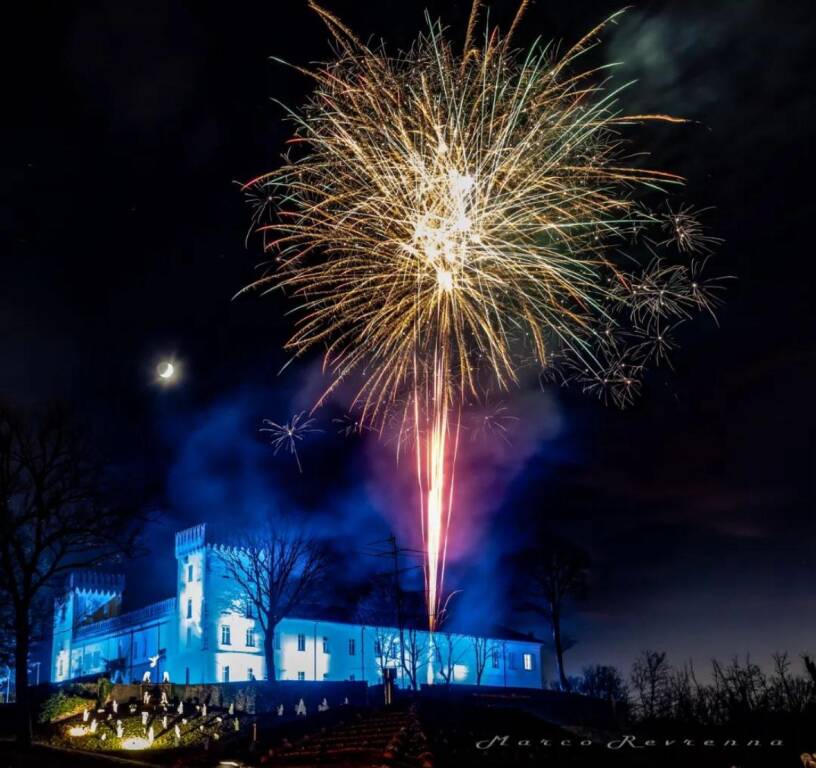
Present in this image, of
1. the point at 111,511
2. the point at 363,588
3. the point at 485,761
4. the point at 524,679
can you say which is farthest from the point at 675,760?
the point at 524,679

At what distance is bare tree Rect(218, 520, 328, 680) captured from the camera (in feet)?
193

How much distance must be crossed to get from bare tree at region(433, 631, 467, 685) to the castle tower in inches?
1176

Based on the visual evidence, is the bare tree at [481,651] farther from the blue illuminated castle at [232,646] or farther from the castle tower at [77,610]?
the castle tower at [77,610]

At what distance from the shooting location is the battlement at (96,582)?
7662 cm

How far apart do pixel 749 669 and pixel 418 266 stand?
153 feet

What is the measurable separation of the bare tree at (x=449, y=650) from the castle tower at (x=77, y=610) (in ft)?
98.0

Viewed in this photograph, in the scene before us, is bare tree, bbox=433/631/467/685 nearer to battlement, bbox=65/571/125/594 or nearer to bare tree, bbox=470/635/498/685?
bare tree, bbox=470/635/498/685

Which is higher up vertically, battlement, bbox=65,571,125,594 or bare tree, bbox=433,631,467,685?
battlement, bbox=65,571,125,594

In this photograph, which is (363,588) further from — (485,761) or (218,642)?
(485,761)

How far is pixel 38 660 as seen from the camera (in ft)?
261

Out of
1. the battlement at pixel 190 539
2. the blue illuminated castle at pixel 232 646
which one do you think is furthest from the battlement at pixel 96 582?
the battlement at pixel 190 539

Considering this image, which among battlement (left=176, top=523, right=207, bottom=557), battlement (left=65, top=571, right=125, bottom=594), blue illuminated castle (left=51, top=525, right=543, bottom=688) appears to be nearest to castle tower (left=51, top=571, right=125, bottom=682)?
battlement (left=65, top=571, right=125, bottom=594)

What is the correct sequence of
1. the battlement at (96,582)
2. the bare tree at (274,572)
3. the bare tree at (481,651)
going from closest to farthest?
the bare tree at (274,572)
the bare tree at (481,651)
the battlement at (96,582)

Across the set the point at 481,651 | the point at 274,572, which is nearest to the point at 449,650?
the point at 481,651
